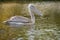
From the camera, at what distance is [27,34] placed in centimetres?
449

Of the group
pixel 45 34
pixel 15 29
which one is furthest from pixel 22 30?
pixel 45 34

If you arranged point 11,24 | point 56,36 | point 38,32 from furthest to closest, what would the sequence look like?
point 11,24
point 38,32
point 56,36

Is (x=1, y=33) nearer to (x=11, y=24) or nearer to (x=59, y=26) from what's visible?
(x=11, y=24)

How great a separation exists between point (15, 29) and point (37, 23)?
72cm

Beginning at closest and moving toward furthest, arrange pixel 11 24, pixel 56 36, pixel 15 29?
1. pixel 56 36
2. pixel 15 29
3. pixel 11 24

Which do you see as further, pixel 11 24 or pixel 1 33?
pixel 11 24

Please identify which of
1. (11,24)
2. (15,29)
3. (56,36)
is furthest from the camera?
(11,24)

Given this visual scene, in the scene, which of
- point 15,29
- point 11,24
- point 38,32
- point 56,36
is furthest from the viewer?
point 11,24

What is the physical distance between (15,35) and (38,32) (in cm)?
48

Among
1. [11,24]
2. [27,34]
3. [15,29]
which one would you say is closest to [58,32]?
[27,34]

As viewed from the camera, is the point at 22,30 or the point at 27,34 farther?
Answer: the point at 22,30

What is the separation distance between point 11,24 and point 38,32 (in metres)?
1.02

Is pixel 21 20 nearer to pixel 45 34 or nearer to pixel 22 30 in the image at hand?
pixel 22 30

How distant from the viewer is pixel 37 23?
5.47 metres
